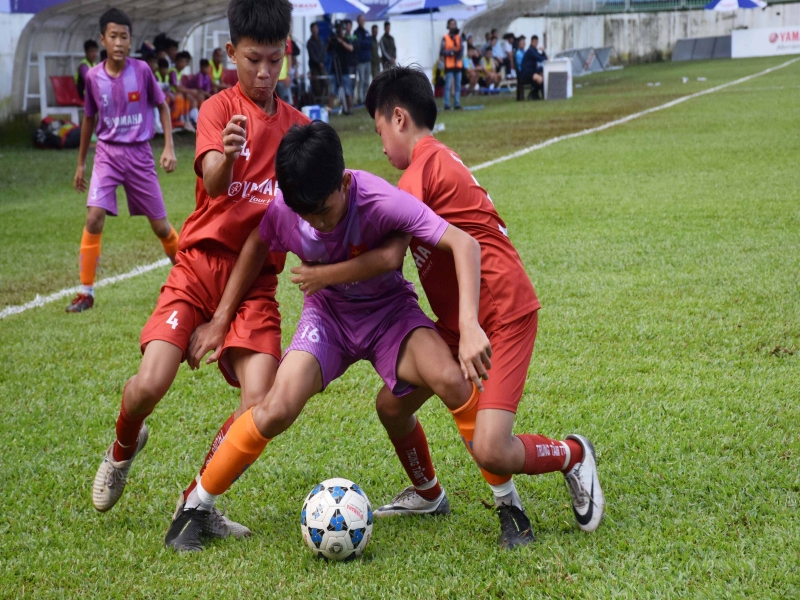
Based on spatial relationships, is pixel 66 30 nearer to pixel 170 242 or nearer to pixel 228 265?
pixel 170 242

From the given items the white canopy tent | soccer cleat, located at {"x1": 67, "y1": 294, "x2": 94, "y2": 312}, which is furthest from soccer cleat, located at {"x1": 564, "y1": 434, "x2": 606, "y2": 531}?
the white canopy tent

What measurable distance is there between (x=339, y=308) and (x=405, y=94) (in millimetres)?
762

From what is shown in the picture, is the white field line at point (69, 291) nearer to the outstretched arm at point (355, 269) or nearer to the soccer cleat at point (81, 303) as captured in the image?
the soccer cleat at point (81, 303)

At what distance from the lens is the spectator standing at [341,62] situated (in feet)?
73.0

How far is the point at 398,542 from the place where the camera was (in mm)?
3232

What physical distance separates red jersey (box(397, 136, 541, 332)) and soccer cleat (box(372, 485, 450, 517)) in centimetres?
64

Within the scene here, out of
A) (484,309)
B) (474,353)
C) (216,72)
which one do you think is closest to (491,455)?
(474,353)

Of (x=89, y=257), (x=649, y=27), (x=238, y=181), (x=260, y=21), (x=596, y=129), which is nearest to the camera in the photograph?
(x=260, y=21)

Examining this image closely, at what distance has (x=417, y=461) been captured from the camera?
11.1 ft

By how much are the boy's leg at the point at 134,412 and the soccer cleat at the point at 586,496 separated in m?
1.39

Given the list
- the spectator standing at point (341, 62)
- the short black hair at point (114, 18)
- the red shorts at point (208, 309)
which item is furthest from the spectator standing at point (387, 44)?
the red shorts at point (208, 309)

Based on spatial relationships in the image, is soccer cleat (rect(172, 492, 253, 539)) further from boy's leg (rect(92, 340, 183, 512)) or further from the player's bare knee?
the player's bare knee

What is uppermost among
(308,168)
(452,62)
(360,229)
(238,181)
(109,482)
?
(452,62)

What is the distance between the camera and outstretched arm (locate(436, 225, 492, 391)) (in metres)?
2.81
